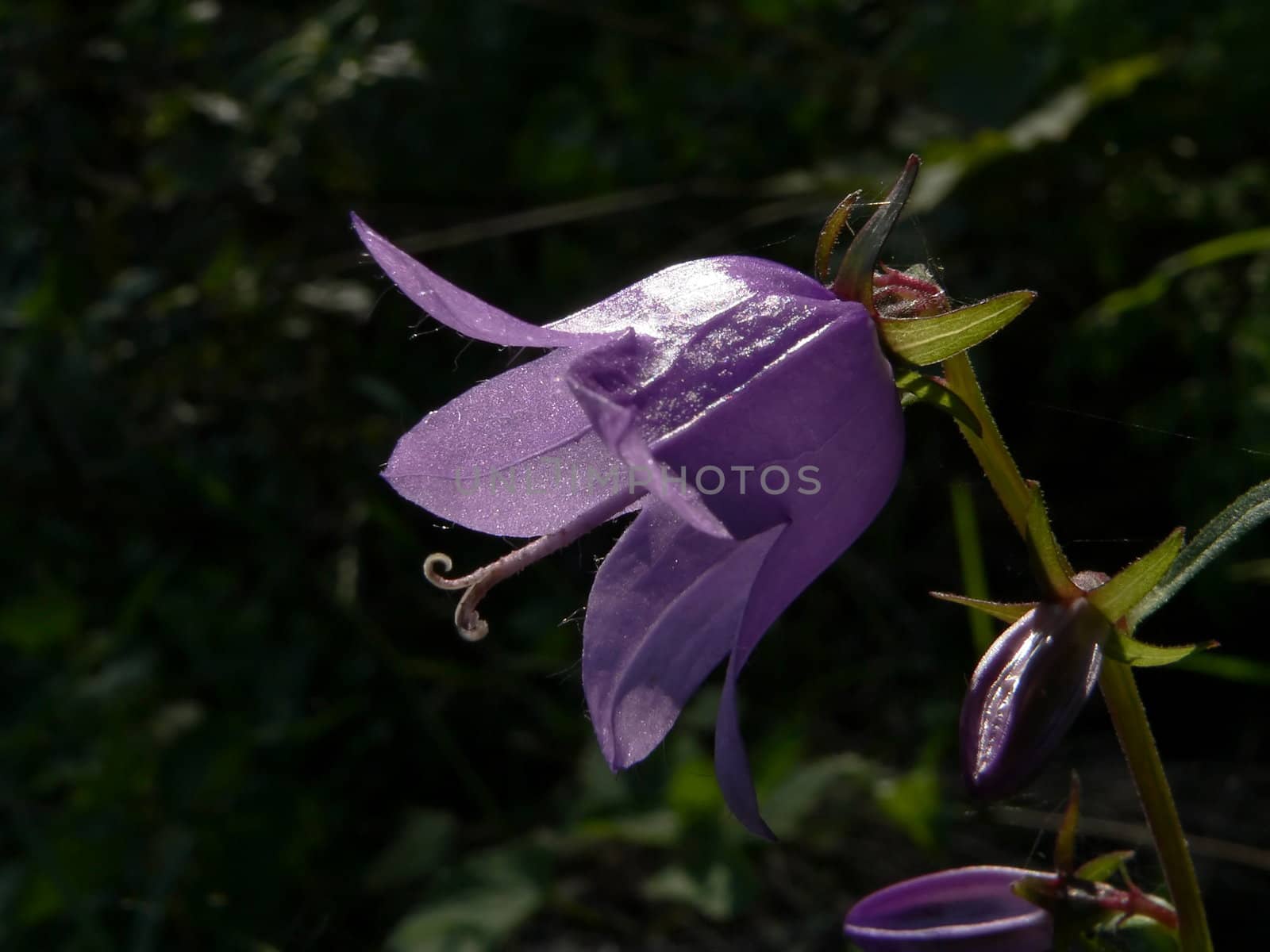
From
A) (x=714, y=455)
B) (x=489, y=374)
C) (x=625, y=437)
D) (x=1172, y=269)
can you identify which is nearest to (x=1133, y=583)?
(x=714, y=455)

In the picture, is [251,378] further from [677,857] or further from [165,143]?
[677,857]

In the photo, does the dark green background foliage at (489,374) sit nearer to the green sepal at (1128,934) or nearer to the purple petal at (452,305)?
the green sepal at (1128,934)

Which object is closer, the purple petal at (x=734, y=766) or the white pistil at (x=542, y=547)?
the purple petal at (x=734, y=766)

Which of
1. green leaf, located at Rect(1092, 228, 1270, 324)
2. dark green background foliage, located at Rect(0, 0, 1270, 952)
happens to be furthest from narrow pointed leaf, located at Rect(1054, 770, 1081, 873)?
green leaf, located at Rect(1092, 228, 1270, 324)

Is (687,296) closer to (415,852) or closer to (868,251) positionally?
(868,251)

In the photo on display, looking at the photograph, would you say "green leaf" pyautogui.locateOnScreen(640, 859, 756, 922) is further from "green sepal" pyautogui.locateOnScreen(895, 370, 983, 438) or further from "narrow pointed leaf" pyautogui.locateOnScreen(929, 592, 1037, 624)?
"green sepal" pyautogui.locateOnScreen(895, 370, 983, 438)

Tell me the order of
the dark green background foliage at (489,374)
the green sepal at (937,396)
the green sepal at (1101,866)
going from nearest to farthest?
1. the green sepal at (937,396)
2. the green sepal at (1101,866)
3. the dark green background foliage at (489,374)

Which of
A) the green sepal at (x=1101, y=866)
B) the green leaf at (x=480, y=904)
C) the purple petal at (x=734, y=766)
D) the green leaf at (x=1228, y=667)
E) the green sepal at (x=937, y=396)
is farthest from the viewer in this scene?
the green leaf at (x=480, y=904)

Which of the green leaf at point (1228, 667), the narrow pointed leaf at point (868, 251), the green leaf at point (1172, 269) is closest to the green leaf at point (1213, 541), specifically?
the narrow pointed leaf at point (868, 251)
